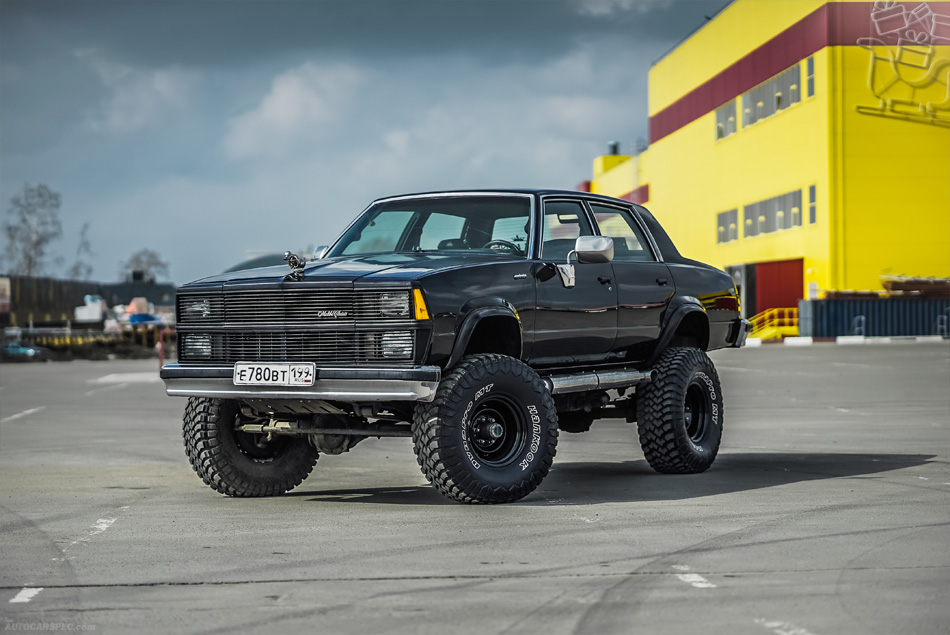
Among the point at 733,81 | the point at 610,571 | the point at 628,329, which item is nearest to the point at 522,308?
the point at 628,329

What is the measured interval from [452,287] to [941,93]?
40825mm

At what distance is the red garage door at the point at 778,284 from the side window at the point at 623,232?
41.9 metres

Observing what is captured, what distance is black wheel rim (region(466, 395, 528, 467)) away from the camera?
318 inches

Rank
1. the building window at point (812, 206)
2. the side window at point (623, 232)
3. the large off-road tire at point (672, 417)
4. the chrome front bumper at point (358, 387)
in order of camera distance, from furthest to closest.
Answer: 1. the building window at point (812, 206)
2. the side window at point (623, 232)
3. the large off-road tire at point (672, 417)
4. the chrome front bumper at point (358, 387)

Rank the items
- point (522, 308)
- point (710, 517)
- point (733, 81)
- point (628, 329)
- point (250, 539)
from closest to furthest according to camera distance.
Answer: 1. point (250, 539)
2. point (710, 517)
3. point (522, 308)
4. point (628, 329)
5. point (733, 81)

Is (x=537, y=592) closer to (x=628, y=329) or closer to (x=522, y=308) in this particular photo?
(x=522, y=308)

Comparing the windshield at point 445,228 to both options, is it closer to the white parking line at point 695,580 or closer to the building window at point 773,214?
the white parking line at point 695,580

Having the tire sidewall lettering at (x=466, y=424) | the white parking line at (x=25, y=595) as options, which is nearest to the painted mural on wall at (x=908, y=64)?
the tire sidewall lettering at (x=466, y=424)


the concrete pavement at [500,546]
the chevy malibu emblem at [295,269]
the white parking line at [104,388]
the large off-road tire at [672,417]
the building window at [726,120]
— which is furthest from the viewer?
the building window at [726,120]

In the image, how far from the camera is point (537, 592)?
17.6 ft

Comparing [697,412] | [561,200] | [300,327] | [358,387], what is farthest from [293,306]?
[697,412]

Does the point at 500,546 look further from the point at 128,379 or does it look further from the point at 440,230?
the point at 128,379

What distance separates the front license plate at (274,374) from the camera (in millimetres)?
7773

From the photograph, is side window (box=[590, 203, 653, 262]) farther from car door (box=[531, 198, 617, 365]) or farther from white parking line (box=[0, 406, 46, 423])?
white parking line (box=[0, 406, 46, 423])
